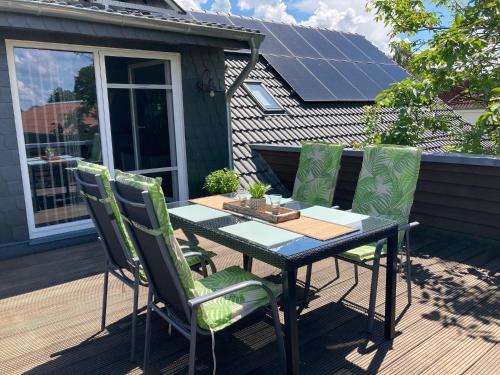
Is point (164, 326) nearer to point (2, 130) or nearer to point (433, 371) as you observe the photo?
point (433, 371)

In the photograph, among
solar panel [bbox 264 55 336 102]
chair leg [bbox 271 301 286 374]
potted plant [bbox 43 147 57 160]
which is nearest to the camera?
chair leg [bbox 271 301 286 374]

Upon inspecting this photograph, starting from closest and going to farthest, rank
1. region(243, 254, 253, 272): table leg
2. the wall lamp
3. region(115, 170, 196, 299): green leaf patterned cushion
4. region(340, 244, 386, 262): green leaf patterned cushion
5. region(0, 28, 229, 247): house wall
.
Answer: region(115, 170, 196, 299): green leaf patterned cushion < region(340, 244, 386, 262): green leaf patterned cushion < region(243, 254, 253, 272): table leg < region(0, 28, 229, 247): house wall < the wall lamp

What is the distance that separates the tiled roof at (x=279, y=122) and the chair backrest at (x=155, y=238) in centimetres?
412

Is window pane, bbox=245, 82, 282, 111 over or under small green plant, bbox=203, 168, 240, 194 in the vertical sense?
over

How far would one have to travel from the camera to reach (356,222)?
8.99ft

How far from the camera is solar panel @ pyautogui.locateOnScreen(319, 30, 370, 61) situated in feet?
33.1

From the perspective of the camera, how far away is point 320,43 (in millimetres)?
9891

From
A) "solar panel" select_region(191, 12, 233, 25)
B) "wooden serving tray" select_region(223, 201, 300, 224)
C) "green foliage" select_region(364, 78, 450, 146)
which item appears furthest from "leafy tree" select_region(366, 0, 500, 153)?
"solar panel" select_region(191, 12, 233, 25)

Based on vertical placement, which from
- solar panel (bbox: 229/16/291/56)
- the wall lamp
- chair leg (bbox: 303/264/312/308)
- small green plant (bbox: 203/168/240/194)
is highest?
solar panel (bbox: 229/16/291/56)

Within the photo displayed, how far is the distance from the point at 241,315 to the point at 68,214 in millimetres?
3645

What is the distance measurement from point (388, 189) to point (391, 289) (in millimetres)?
932

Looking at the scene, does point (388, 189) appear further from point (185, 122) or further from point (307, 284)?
point (185, 122)

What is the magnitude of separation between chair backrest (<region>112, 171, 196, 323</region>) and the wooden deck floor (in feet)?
2.20

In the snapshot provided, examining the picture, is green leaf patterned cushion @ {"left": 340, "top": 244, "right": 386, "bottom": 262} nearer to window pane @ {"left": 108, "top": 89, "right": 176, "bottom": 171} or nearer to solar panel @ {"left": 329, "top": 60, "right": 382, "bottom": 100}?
window pane @ {"left": 108, "top": 89, "right": 176, "bottom": 171}
